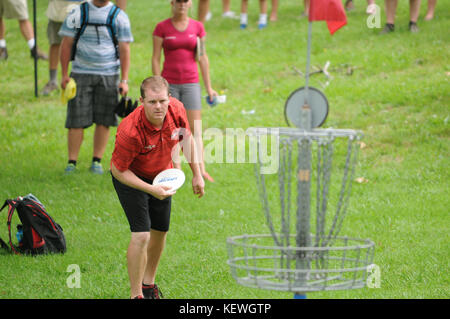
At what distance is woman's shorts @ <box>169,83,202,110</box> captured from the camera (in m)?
7.64

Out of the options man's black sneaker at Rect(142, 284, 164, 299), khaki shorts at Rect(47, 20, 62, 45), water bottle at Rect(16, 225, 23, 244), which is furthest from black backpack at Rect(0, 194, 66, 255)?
khaki shorts at Rect(47, 20, 62, 45)

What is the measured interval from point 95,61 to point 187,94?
122 cm

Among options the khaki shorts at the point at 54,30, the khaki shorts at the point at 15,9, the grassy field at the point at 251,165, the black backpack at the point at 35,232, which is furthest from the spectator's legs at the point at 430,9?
the black backpack at the point at 35,232

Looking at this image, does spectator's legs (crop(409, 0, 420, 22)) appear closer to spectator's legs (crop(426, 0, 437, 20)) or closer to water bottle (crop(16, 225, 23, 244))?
spectator's legs (crop(426, 0, 437, 20))

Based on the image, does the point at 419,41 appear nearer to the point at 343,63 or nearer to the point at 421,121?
the point at 343,63

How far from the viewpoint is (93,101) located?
26.9 ft

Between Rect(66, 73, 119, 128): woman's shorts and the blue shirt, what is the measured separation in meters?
0.09

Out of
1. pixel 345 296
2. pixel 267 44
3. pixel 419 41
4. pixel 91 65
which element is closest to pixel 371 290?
pixel 345 296

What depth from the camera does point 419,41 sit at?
12.0 m

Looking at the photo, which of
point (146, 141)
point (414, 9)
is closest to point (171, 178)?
point (146, 141)

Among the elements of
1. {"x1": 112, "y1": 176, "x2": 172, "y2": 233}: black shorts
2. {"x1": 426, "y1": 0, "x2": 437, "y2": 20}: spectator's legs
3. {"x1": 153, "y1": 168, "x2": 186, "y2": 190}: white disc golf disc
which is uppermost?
{"x1": 426, "y1": 0, "x2": 437, "y2": 20}: spectator's legs

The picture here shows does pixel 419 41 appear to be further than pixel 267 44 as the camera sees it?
No

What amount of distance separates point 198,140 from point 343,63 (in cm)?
477

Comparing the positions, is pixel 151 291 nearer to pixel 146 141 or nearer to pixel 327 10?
pixel 146 141
